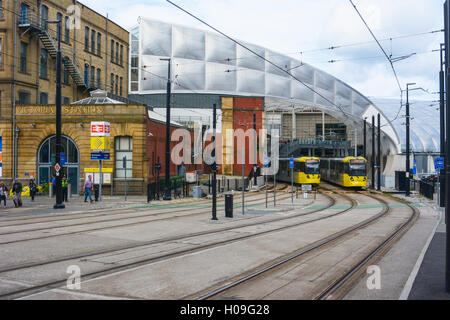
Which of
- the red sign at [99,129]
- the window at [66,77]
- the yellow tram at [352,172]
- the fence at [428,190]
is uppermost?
the window at [66,77]

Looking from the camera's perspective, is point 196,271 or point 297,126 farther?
point 297,126

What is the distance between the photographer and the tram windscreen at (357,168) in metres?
45.1

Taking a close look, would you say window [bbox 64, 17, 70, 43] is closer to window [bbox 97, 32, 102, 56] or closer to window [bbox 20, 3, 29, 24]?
window [bbox 97, 32, 102, 56]

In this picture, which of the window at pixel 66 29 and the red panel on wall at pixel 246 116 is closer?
the window at pixel 66 29

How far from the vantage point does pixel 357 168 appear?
45094mm

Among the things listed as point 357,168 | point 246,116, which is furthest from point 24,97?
point 246,116

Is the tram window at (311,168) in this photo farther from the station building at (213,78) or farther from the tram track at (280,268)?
the tram track at (280,268)

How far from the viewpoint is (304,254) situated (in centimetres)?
1234

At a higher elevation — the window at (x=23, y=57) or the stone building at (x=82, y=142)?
the window at (x=23, y=57)

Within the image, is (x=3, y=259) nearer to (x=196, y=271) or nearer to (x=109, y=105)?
(x=196, y=271)

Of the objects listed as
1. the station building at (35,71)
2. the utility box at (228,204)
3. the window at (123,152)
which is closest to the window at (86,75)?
the station building at (35,71)

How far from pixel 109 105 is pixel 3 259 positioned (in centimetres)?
2537

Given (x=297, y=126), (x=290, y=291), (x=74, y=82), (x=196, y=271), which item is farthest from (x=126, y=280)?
(x=297, y=126)

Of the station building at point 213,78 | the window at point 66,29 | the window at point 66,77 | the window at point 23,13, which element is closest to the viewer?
the window at point 23,13
